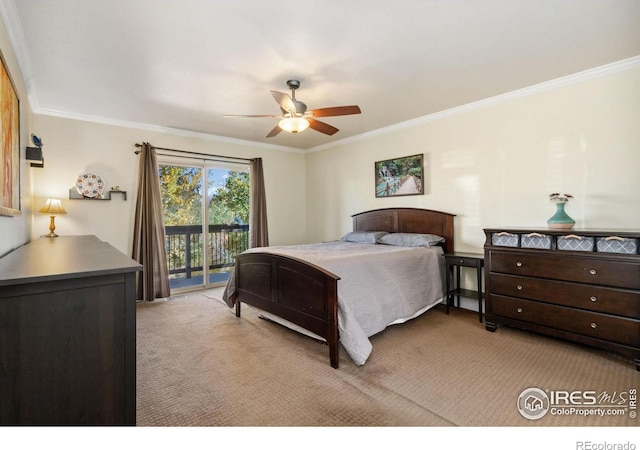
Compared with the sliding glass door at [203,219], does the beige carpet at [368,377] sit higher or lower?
lower

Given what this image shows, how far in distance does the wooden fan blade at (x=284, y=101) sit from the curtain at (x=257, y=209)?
9.11 ft

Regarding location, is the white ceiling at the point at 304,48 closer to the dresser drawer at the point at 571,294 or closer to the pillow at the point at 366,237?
the pillow at the point at 366,237

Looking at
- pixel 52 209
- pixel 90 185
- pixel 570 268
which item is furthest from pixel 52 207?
pixel 570 268

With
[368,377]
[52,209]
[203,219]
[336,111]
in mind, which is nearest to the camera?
[368,377]

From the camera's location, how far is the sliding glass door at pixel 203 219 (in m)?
4.84

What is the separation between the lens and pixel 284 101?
2.68 metres

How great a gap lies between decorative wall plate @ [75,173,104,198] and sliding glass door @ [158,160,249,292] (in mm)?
795

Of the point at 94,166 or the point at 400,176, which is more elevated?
the point at 94,166

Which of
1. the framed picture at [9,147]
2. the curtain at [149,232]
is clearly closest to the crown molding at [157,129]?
the curtain at [149,232]

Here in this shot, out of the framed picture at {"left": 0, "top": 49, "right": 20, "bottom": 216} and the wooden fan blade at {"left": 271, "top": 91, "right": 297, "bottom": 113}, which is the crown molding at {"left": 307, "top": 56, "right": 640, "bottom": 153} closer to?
the wooden fan blade at {"left": 271, "top": 91, "right": 297, "bottom": 113}

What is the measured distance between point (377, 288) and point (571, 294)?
5.46 ft

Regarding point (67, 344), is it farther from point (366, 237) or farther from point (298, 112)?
point (366, 237)
